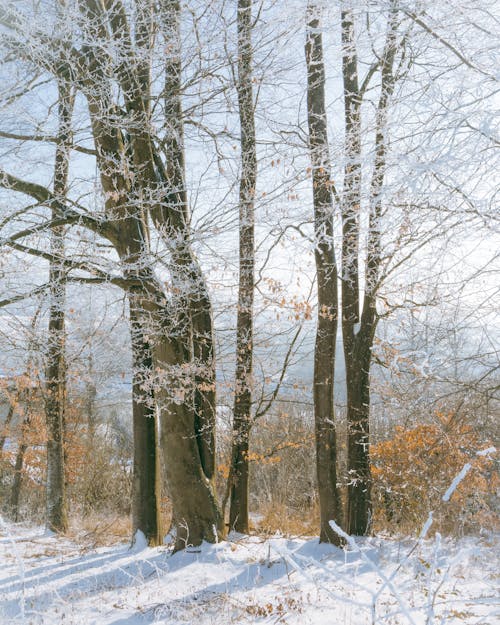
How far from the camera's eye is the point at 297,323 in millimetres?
8688

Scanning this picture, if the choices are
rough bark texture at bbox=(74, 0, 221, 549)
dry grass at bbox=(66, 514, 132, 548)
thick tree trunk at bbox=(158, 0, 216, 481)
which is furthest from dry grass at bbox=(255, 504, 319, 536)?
dry grass at bbox=(66, 514, 132, 548)

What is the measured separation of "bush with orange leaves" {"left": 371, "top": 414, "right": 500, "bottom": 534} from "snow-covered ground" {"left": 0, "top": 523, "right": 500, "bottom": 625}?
6.07ft

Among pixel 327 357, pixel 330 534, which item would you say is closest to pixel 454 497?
pixel 330 534

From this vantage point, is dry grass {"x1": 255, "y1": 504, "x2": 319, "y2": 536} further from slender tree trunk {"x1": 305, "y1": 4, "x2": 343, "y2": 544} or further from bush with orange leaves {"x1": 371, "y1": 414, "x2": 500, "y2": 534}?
slender tree trunk {"x1": 305, "y1": 4, "x2": 343, "y2": 544}

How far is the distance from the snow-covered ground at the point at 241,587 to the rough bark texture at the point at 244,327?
0.77 meters

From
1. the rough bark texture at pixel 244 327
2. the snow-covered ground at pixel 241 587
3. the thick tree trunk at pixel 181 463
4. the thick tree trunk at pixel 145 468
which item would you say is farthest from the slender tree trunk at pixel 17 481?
the thick tree trunk at pixel 181 463

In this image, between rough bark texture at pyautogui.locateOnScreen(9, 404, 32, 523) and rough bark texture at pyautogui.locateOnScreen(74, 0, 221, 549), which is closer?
rough bark texture at pyautogui.locateOnScreen(74, 0, 221, 549)

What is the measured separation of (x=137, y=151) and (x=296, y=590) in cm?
559

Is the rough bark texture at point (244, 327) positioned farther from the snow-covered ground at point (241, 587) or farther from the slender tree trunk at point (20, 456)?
the slender tree trunk at point (20, 456)

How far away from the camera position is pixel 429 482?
1002 cm

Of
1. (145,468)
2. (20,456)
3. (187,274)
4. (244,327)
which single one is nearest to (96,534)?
(145,468)

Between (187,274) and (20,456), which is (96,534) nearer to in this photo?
(187,274)

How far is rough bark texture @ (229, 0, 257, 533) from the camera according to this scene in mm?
7910

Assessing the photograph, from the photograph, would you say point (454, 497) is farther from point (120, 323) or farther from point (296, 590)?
point (120, 323)
